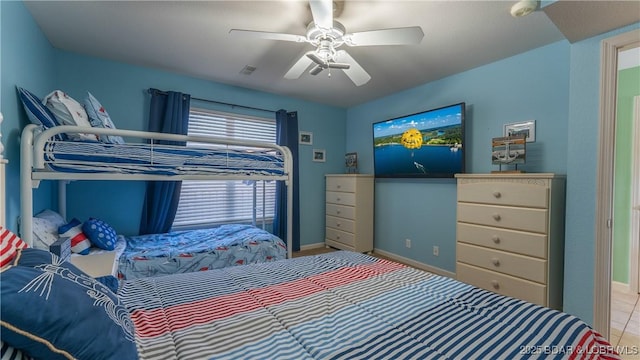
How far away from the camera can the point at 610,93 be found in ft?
5.60

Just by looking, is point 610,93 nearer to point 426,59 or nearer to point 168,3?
point 426,59

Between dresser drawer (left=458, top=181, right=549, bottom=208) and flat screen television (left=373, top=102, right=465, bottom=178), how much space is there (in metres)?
0.48

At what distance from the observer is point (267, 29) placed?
2.18 meters

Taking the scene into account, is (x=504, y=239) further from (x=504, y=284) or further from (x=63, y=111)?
(x=63, y=111)

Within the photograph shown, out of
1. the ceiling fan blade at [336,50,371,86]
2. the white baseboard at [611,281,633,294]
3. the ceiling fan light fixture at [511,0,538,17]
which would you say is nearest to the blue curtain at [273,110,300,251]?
the ceiling fan blade at [336,50,371,86]

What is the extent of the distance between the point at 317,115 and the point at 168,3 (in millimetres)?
2622

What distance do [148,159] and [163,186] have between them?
1.22 meters

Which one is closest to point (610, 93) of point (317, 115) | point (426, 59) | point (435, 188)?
point (426, 59)

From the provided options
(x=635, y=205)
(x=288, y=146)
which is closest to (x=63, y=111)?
(x=288, y=146)

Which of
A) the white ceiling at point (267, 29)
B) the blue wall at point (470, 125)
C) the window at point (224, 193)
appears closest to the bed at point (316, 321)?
the white ceiling at point (267, 29)

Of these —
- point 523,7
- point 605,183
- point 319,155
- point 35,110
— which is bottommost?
point 605,183

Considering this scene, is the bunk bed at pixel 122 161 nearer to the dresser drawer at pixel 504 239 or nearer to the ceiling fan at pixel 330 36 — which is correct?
the ceiling fan at pixel 330 36

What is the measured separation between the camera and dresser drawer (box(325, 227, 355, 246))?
3.85 metres

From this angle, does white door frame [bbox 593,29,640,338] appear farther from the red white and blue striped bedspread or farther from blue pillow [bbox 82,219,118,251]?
blue pillow [bbox 82,219,118,251]
